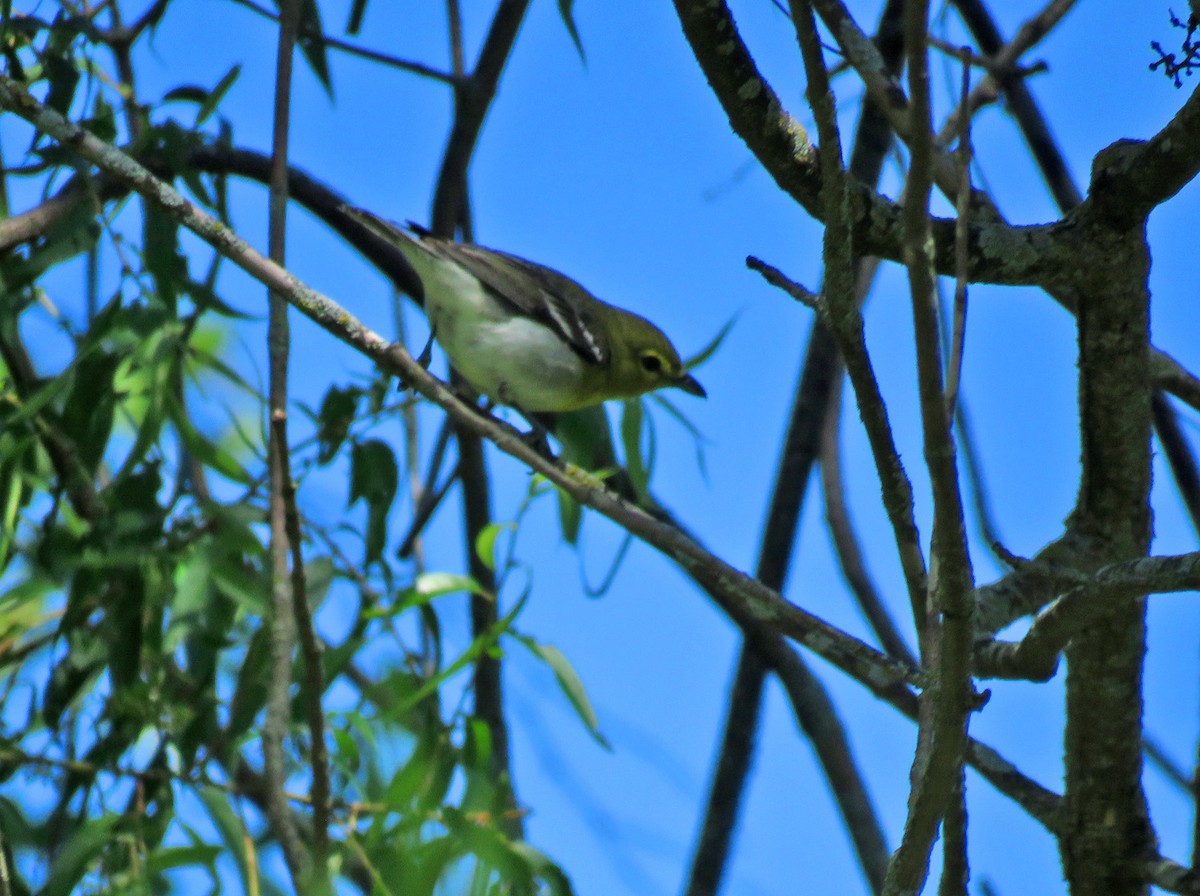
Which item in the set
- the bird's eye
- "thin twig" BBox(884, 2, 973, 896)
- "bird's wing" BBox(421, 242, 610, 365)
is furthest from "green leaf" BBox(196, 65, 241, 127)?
the bird's eye

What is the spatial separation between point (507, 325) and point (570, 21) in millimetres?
1216

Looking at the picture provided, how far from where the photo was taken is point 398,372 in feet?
8.19

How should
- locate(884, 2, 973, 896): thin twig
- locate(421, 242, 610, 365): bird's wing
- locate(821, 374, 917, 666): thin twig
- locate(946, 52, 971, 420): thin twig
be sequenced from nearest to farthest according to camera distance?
1. locate(884, 2, 973, 896): thin twig
2. locate(946, 52, 971, 420): thin twig
3. locate(821, 374, 917, 666): thin twig
4. locate(421, 242, 610, 365): bird's wing

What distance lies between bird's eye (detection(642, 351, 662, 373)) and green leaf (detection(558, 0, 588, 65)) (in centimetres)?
177

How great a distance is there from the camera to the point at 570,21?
3.08 metres

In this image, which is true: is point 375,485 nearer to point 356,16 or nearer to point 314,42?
point 314,42

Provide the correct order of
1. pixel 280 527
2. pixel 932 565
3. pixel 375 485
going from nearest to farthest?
pixel 932 565
pixel 280 527
pixel 375 485

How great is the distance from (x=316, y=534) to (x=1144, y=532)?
1.64 m

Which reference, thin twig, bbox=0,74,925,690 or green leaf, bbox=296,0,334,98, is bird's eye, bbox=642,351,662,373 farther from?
thin twig, bbox=0,74,925,690

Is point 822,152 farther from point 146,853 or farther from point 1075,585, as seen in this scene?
point 146,853

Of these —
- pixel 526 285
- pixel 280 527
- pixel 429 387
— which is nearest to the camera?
pixel 429 387

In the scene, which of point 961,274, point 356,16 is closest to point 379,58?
point 356,16

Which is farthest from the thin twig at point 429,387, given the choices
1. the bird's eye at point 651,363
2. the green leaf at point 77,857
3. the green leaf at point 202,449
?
the bird's eye at point 651,363

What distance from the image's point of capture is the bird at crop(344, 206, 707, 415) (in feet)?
12.8
